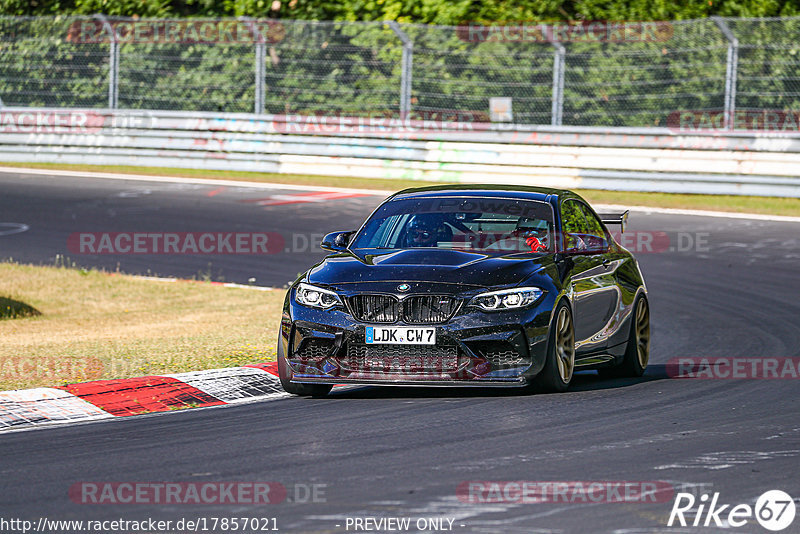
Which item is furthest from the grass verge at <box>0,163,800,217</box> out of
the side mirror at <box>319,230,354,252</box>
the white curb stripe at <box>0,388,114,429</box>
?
the white curb stripe at <box>0,388,114,429</box>

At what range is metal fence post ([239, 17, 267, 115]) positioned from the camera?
26.7m

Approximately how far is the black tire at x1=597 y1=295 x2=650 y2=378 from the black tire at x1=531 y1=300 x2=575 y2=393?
1354 millimetres

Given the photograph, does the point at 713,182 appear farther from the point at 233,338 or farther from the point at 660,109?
the point at 233,338

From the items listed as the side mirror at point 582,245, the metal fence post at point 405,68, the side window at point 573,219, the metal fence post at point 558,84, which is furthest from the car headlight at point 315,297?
the metal fence post at point 405,68

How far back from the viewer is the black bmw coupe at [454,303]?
8.69 metres

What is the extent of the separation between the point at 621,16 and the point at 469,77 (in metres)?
4.55

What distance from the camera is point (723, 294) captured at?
15422 mm

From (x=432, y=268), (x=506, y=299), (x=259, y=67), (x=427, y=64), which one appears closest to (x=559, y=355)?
(x=506, y=299)

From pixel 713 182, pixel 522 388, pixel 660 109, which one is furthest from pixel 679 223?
pixel 522 388

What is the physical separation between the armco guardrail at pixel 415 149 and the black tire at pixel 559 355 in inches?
563

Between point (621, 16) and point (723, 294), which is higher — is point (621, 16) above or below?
above

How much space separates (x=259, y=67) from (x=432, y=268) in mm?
18424

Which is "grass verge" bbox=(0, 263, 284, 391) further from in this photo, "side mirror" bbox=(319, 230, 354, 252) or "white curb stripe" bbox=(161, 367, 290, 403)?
"side mirror" bbox=(319, 230, 354, 252)

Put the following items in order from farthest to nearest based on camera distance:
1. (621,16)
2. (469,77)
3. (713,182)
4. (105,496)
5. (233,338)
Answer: (621,16)
(469,77)
(713,182)
(233,338)
(105,496)
